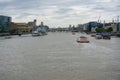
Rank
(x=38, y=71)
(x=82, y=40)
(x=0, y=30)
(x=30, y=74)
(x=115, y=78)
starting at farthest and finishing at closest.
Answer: (x=0, y=30), (x=82, y=40), (x=38, y=71), (x=30, y=74), (x=115, y=78)

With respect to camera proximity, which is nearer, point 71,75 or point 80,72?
point 71,75

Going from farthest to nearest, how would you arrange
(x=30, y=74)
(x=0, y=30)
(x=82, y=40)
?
(x=0, y=30) < (x=82, y=40) < (x=30, y=74)

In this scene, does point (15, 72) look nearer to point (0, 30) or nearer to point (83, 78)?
point (83, 78)

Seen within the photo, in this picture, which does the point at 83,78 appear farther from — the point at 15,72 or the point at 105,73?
the point at 15,72

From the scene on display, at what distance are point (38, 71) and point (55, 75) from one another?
97.5 inches

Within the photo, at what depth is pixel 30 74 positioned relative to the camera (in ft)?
74.0

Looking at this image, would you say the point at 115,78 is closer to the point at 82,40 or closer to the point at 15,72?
the point at 15,72

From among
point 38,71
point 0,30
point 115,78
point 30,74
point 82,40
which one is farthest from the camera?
point 0,30

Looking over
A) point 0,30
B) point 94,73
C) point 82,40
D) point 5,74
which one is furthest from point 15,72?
point 0,30

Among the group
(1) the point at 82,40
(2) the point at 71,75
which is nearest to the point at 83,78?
(2) the point at 71,75

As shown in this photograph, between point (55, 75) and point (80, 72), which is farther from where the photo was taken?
point (80, 72)

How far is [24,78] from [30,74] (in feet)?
5.75

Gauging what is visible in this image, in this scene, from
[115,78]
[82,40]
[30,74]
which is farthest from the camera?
[82,40]

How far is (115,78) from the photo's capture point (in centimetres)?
2069
